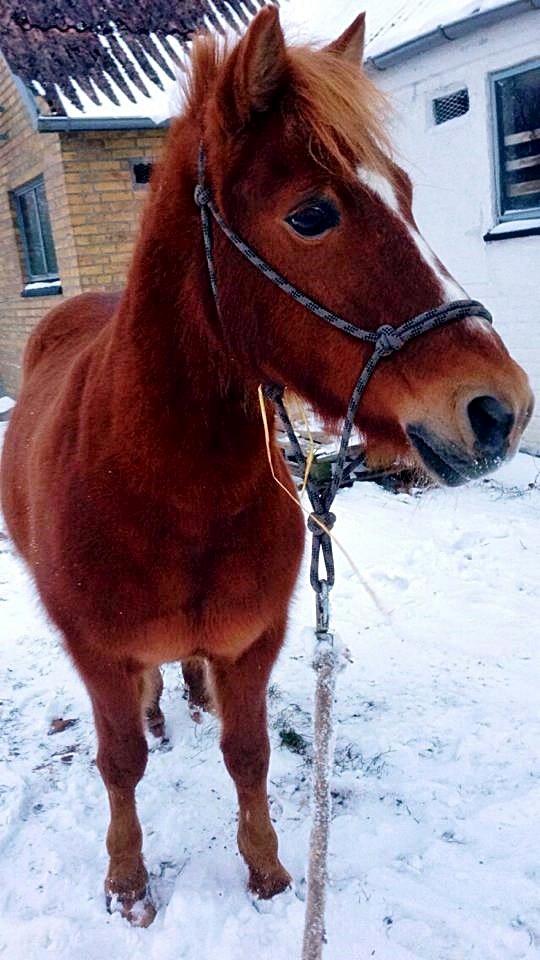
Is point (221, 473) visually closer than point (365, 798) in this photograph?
Yes

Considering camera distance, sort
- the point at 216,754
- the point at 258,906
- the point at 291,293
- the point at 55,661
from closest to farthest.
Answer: the point at 291,293 < the point at 258,906 < the point at 216,754 < the point at 55,661

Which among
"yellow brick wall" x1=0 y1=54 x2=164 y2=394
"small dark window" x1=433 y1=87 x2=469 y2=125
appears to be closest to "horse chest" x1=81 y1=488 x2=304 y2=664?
"small dark window" x1=433 y1=87 x2=469 y2=125

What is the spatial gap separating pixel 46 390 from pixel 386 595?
7.82ft

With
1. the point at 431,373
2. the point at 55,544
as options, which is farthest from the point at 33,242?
the point at 431,373

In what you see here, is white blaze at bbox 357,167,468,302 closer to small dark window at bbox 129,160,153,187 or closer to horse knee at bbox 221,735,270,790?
horse knee at bbox 221,735,270,790

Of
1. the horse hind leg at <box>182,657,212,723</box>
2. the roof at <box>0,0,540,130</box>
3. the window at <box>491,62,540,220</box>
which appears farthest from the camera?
the roof at <box>0,0,540,130</box>

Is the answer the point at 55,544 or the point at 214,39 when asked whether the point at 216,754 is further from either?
the point at 214,39

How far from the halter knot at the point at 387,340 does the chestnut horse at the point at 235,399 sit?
2cm

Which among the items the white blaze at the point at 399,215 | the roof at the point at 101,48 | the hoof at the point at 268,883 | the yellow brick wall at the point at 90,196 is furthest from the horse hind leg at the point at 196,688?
the roof at the point at 101,48

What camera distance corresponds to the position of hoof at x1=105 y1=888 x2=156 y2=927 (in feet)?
7.64

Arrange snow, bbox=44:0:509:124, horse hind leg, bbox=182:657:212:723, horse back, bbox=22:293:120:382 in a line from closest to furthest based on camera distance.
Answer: horse back, bbox=22:293:120:382 → horse hind leg, bbox=182:657:212:723 → snow, bbox=44:0:509:124

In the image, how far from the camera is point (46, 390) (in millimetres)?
2949

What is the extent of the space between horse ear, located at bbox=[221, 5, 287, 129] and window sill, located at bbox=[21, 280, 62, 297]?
7.71 meters

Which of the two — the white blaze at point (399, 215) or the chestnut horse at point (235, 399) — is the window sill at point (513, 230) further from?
the white blaze at point (399, 215)
